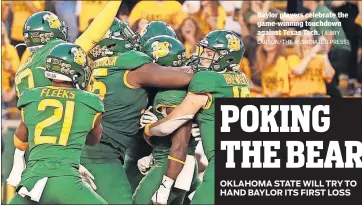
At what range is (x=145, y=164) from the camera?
871 centimetres

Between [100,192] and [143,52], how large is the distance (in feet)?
3.99

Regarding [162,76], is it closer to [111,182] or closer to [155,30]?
[155,30]

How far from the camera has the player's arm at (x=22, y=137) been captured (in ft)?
25.6

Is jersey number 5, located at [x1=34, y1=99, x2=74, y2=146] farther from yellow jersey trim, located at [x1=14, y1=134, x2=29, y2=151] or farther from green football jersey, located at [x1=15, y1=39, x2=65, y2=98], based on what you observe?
green football jersey, located at [x1=15, y1=39, x2=65, y2=98]

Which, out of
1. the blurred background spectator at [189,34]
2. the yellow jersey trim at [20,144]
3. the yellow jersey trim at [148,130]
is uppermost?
the blurred background spectator at [189,34]

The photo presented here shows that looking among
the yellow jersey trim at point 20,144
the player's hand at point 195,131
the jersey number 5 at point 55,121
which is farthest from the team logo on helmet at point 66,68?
the player's hand at point 195,131

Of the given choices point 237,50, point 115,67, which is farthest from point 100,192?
point 237,50

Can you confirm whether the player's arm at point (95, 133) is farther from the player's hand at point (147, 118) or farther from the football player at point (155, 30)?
the football player at point (155, 30)

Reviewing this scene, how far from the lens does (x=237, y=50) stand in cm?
852

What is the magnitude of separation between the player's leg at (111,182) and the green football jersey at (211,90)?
2.34 ft

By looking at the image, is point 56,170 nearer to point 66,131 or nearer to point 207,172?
point 66,131
